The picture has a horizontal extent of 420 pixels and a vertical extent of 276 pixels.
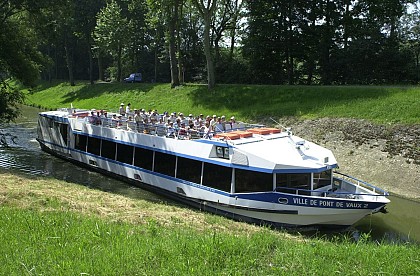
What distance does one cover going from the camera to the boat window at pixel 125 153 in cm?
1955

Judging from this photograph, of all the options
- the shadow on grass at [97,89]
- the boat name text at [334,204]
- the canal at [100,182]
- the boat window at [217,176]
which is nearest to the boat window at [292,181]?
the boat name text at [334,204]

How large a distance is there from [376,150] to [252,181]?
9.85 m

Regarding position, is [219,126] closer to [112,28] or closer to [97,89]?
[112,28]

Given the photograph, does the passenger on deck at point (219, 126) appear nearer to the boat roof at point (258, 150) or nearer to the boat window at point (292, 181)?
the boat roof at point (258, 150)

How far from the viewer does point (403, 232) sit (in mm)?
14055

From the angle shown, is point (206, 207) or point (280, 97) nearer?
point (206, 207)

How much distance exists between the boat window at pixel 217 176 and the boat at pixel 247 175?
4cm

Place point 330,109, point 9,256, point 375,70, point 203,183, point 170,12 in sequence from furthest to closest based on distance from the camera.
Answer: point 170,12, point 375,70, point 330,109, point 203,183, point 9,256

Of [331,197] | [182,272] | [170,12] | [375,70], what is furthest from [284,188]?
[170,12]

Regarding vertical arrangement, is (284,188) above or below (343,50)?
below

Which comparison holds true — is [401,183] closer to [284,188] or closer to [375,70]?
[284,188]

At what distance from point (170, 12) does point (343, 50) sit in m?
16.4

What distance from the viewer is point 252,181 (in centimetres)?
1403

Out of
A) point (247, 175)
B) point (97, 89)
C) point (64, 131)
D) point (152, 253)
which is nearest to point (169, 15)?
point (64, 131)
